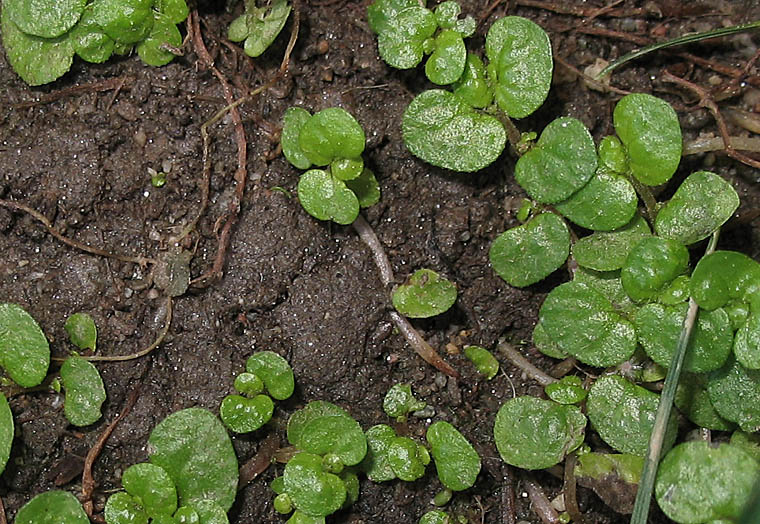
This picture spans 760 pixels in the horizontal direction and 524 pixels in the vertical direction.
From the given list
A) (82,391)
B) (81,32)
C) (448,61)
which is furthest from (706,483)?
(81,32)

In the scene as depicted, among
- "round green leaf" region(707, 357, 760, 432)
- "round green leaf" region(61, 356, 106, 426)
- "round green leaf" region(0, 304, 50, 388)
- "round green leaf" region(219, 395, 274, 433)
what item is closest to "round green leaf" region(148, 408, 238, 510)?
"round green leaf" region(219, 395, 274, 433)

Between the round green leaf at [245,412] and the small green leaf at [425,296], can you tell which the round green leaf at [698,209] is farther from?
the round green leaf at [245,412]

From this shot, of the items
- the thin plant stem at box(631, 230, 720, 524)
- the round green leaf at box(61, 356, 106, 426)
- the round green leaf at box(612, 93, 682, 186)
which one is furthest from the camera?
the round green leaf at box(61, 356, 106, 426)

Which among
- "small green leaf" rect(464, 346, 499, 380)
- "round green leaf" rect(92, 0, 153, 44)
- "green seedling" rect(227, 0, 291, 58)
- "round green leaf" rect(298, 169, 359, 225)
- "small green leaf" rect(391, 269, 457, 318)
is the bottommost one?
"small green leaf" rect(464, 346, 499, 380)

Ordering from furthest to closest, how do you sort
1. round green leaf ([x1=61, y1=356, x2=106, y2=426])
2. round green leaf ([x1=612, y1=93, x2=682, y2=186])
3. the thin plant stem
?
round green leaf ([x1=61, y1=356, x2=106, y2=426]) → round green leaf ([x1=612, y1=93, x2=682, y2=186]) → the thin plant stem

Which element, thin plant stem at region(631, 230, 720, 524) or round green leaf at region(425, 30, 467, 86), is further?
round green leaf at region(425, 30, 467, 86)

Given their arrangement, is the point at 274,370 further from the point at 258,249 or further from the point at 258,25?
the point at 258,25

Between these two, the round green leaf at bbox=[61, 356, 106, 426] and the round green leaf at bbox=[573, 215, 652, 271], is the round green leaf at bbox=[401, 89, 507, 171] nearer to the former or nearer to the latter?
the round green leaf at bbox=[573, 215, 652, 271]
